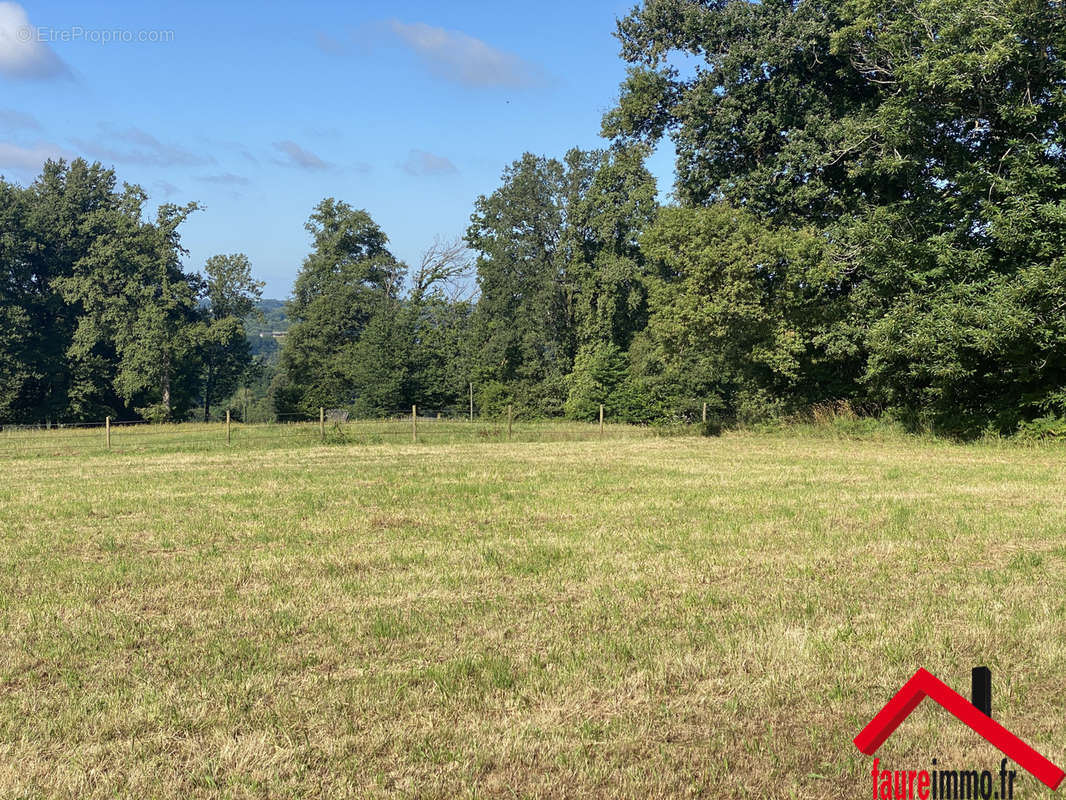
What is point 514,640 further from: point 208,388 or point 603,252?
point 208,388

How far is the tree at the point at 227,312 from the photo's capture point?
222 feet

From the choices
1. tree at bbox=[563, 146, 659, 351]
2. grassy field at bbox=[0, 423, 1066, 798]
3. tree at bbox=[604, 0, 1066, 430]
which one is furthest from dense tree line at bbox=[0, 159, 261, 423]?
grassy field at bbox=[0, 423, 1066, 798]

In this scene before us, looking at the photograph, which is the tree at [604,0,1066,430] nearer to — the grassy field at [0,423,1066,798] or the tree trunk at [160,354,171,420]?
the grassy field at [0,423,1066,798]

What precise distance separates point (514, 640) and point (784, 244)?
23.9m

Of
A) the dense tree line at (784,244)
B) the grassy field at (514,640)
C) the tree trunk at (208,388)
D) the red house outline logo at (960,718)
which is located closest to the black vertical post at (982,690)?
the red house outline logo at (960,718)

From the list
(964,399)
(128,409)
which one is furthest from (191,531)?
(128,409)

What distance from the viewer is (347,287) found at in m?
67.7

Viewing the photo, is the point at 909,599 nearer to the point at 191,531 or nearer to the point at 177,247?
the point at 191,531

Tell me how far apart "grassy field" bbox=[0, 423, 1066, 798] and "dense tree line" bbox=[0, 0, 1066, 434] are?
11235 mm

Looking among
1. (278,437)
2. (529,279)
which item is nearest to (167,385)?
(529,279)

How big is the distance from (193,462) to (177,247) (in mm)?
45623

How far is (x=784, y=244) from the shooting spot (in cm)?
2727

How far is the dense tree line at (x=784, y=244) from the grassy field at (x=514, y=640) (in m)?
11.2

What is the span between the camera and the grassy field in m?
4.14
